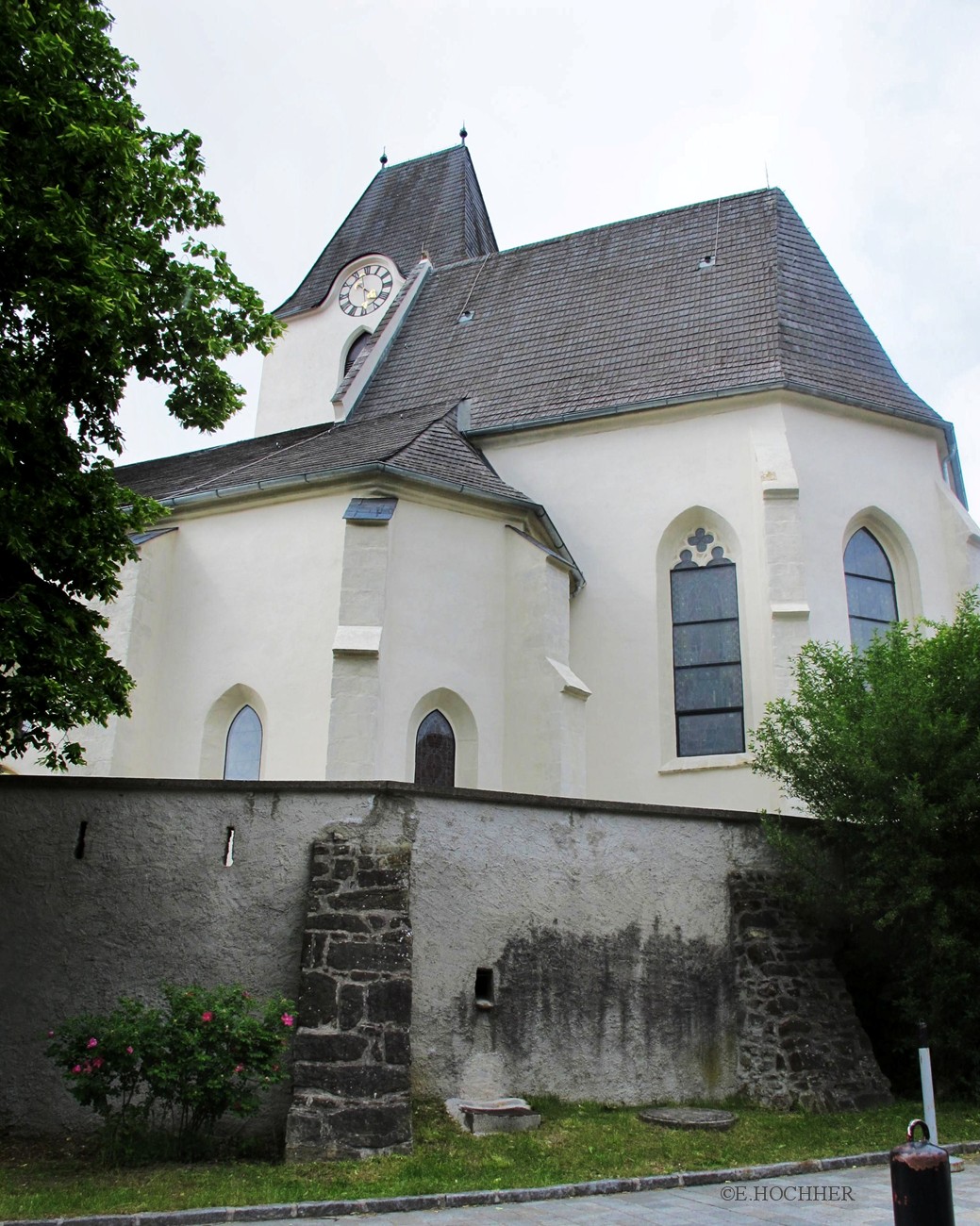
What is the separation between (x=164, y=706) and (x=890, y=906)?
371 inches

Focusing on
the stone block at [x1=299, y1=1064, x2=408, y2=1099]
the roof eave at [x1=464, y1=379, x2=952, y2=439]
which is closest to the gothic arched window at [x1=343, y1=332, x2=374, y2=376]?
the roof eave at [x1=464, y1=379, x2=952, y2=439]

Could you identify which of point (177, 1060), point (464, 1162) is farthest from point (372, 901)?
point (464, 1162)

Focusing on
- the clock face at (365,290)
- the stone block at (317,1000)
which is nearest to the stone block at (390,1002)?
the stone block at (317,1000)

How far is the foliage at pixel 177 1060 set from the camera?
7.79m

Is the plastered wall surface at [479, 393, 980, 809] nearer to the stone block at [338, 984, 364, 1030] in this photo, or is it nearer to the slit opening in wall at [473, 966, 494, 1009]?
the slit opening in wall at [473, 966, 494, 1009]

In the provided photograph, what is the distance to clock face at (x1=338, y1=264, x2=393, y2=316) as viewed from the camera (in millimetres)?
28109

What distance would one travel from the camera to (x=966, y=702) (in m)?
10.6

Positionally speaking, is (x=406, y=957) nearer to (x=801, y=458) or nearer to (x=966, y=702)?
(x=966, y=702)

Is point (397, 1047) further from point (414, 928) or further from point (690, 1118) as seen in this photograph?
point (690, 1118)

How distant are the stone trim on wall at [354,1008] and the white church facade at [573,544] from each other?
4.36 metres

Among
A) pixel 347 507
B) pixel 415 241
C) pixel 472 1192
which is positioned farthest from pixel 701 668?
pixel 415 241

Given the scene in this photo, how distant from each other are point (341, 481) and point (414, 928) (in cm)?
739

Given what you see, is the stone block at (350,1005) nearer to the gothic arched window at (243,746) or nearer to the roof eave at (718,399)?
the gothic arched window at (243,746)

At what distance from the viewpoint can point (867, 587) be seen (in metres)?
17.0
